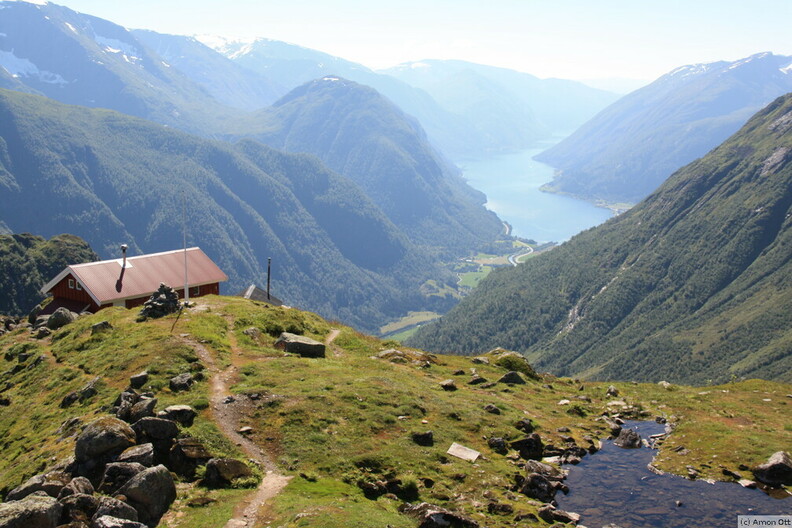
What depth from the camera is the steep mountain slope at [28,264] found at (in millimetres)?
164500

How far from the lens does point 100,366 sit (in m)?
41.9

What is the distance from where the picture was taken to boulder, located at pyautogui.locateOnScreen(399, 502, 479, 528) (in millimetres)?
24766

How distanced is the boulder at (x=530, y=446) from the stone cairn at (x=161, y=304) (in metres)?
32.2

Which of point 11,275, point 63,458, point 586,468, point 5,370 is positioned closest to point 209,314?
point 5,370

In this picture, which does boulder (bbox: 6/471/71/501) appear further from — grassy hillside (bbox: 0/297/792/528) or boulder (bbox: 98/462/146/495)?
grassy hillside (bbox: 0/297/792/528)

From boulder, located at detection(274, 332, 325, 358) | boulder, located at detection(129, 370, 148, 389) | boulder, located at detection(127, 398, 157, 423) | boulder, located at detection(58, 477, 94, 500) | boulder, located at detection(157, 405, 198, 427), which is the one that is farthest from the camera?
boulder, located at detection(274, 332, 325, 358)

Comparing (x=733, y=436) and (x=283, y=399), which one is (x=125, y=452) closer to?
(x=283, y=399)

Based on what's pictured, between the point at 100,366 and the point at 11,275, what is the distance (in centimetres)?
15237

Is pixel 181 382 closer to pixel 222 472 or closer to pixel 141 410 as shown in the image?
pixel 141 410

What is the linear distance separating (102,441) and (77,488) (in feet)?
8.51

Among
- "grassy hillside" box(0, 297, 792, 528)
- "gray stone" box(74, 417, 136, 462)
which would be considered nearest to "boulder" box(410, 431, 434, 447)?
"grassy hillside" box(0, 297, 792, 528)

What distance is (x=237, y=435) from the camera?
30750mm

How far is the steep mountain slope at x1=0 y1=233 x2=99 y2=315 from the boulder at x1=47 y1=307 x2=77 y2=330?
122m

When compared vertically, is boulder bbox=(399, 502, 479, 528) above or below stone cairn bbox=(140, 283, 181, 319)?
below
